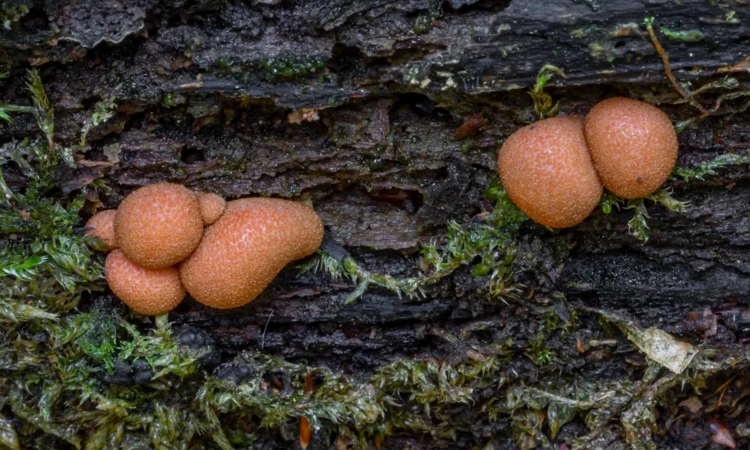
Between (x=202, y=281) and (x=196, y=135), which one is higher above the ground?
(x=196, y=135)

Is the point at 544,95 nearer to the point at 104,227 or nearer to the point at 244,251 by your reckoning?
the point at 244,251

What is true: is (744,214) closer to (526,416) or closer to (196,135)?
(526,416)

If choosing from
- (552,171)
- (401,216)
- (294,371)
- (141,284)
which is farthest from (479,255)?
(141,284)

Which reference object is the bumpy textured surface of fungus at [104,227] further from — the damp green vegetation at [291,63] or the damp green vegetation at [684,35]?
the damp green vegetation at [684,35]

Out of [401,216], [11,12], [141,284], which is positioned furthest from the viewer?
[401,216]

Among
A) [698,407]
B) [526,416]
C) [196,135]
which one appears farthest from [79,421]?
[698,407]

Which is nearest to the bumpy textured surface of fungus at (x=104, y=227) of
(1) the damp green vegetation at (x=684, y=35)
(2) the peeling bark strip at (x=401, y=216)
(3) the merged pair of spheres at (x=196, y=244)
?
(3) the merged pair of spheres at (x=196, y=244)

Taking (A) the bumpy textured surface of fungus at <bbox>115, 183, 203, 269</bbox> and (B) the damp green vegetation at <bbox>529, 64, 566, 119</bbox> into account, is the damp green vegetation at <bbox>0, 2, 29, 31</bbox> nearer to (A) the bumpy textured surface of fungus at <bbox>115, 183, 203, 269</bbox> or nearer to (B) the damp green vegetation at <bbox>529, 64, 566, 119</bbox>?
(A) the bumpy textured surface of fungus at <bbox>115, 183, 203, 269</bbox>
